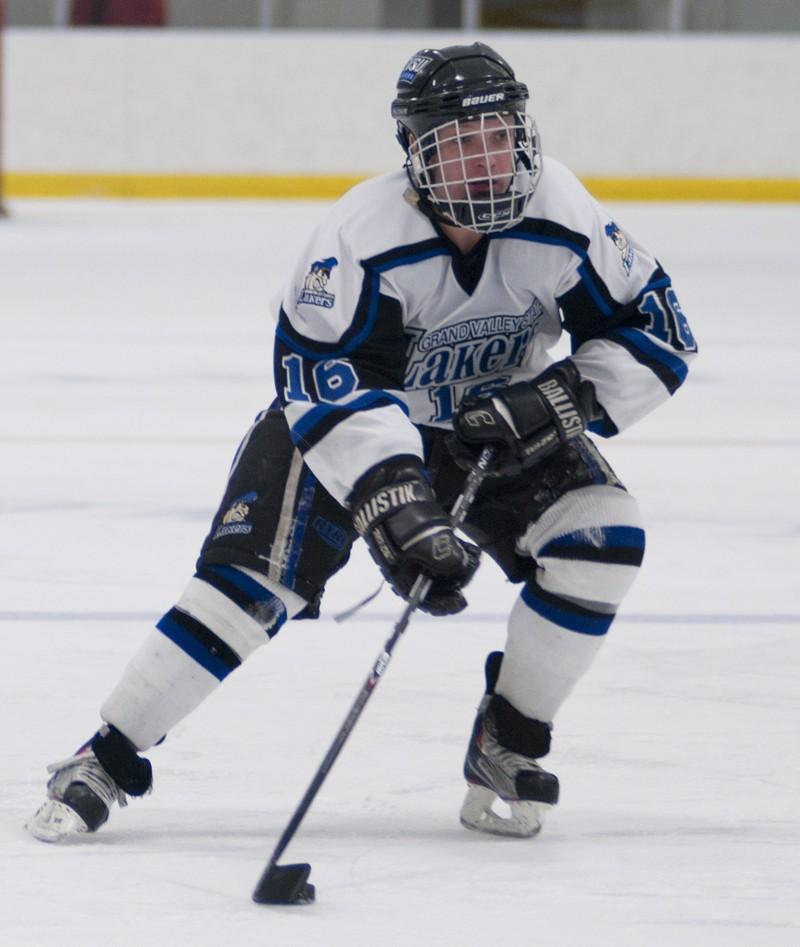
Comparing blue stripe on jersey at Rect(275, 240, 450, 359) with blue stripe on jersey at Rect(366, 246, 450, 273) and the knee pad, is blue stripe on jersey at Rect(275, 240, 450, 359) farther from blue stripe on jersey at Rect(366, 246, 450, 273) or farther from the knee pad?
the knee pad

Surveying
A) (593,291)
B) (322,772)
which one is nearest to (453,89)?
(593,291)

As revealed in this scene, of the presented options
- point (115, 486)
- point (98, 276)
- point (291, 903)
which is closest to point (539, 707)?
point (291, 903)

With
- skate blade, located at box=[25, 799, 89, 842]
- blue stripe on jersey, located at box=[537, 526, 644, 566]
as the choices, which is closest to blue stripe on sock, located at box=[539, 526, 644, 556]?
blue stripe on jersey, located at box=[537, 526, 644, 566]

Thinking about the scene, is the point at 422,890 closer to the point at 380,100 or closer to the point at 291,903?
the point at 291,903

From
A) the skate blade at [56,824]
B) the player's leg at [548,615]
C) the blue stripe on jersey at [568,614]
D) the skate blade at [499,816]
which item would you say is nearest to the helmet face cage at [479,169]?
the player's leg at [548,615]

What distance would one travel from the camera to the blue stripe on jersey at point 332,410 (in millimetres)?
2178

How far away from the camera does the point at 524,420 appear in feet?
7.30

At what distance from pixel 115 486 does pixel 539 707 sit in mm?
2221

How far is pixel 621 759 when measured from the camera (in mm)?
2564

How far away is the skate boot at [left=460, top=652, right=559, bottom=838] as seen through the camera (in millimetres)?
2285

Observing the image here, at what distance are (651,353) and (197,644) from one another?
665 millimetres

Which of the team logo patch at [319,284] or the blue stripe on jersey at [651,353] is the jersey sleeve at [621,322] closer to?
the blue stripe on jersey at [651,353]

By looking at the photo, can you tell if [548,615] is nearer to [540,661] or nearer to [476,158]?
[540,661]

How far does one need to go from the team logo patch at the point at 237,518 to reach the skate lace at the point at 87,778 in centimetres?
31
